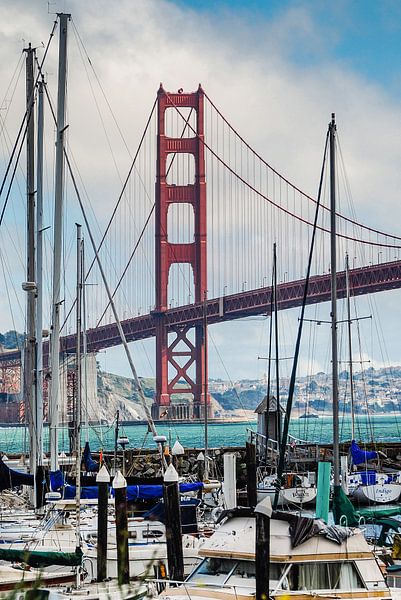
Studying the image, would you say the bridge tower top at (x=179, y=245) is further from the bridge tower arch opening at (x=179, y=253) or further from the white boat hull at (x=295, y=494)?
the white boat hull at (x=295, y=494)

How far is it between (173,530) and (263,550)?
8.56 ft

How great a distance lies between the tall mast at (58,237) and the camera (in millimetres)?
20864

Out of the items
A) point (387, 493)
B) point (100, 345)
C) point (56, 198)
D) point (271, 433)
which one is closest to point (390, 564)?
point (56, 198)

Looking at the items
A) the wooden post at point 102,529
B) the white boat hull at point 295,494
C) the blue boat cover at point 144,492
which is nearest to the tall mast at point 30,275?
the blue boat cover at point 144,492

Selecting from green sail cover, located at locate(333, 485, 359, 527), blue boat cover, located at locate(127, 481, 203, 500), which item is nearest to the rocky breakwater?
blue boat cover, located at locate(127, 481, 203, 500)

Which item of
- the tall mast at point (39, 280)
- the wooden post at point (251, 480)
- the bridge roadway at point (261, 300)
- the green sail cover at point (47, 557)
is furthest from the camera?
the bridge roadway at point (261, 300)

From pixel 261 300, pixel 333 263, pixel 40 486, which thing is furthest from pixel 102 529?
pixel 261 300

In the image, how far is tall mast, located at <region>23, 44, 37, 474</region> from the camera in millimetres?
22203

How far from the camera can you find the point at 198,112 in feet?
281

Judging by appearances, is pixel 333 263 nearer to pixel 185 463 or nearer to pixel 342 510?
pixel 342 510

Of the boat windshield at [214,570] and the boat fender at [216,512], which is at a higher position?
the boat windshield at [214,570]

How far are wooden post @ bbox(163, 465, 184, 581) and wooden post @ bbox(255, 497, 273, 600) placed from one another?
2.26 meters

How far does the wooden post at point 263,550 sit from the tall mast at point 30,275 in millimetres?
9886

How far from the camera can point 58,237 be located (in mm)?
22031
